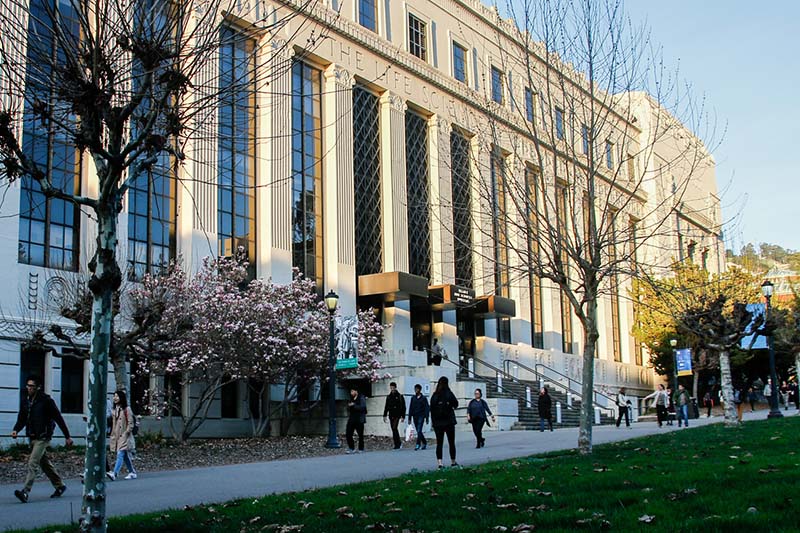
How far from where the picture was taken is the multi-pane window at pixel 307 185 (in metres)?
35.2

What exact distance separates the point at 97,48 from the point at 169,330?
18879 millimetres

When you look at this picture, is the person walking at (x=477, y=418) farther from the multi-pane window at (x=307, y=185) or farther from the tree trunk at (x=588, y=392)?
the multi-pane window at (x=307, y=185)

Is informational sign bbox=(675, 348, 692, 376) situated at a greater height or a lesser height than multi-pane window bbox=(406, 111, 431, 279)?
lesser

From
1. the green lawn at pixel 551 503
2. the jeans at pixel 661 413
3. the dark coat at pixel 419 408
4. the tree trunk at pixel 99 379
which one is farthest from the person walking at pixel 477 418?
the tree trunk at pixel 99 379

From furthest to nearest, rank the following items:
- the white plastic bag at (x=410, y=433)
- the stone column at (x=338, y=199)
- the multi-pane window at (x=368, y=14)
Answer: the multi-pane window at (x=368, y=14) → the stone column at (x=338, y=199) → the white plastic bag at (x=410, y=433)

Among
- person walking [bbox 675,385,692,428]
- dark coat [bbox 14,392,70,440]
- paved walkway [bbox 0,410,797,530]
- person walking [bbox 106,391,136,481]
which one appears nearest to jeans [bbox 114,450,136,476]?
person walking [bbox 106,391,136,481]

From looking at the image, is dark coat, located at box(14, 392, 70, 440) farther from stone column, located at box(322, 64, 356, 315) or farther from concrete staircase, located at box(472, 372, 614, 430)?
concrete staircase, located at box(472, 372, 614, 430)

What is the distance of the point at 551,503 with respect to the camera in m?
9.51

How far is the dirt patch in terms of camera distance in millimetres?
19689

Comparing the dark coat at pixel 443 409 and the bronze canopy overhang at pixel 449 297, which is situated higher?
the bronze canopy overhang at pixel 449 297

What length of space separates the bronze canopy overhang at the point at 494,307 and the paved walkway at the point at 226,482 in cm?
1894

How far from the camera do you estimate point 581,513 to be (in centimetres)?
857

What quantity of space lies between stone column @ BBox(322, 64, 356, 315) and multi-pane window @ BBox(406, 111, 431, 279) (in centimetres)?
443

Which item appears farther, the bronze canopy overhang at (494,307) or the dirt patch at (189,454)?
the bronze canopy overhang at (494,307)
